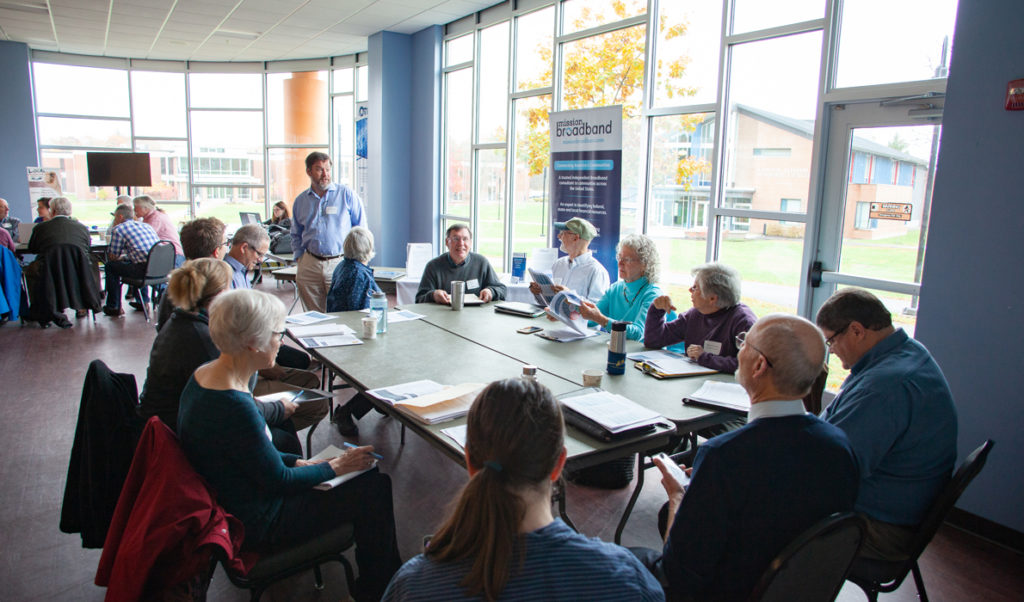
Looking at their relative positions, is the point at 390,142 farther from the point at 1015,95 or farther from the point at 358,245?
the point at 1015,95

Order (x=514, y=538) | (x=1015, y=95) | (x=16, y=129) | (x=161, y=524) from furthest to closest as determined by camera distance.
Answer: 1. (x=16, y=129)
2. (x=1015, y=95)
3. (x=161, y=524)
4. (x=514, y=538)

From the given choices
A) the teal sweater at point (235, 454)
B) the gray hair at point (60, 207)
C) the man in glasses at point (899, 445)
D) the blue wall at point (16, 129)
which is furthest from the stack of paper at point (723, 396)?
the blue wall at point (16, 129)

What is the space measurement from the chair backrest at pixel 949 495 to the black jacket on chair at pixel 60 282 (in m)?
7.62

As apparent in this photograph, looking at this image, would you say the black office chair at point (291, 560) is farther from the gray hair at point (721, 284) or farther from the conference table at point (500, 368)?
the gray hair at point (721, 284)

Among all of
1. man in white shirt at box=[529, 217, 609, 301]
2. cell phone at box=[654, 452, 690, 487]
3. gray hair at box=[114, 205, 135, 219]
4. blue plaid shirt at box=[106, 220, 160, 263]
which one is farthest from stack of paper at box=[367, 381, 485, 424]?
gray hair at box=[114, 205, 135, 219]

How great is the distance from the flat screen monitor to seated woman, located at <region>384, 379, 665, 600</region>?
10660 millimetres

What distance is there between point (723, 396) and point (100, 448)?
2.19 m

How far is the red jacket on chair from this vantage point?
5.03 feet

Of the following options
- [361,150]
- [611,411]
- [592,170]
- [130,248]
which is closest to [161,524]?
[611,411]

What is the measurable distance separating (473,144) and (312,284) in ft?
10.1

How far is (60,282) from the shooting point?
6.51 metres

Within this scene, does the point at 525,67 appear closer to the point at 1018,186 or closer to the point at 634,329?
the point at 634,329

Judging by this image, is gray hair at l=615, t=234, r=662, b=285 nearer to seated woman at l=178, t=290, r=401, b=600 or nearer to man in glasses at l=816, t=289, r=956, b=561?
man in glasses at l=816, t=289, r=956, b=561

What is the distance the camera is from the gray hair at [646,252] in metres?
3.71
